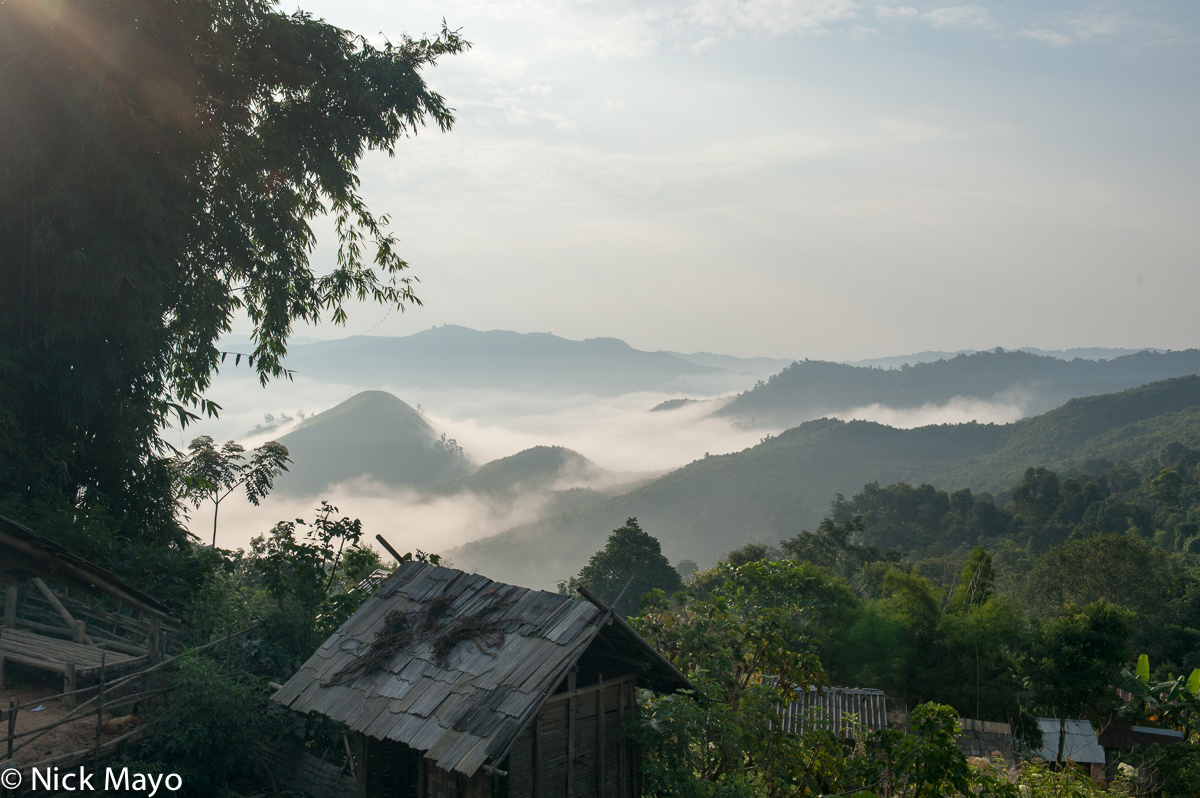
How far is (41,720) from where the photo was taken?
8648 millimetres

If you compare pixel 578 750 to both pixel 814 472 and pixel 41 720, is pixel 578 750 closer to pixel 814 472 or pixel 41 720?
pixel 41 720

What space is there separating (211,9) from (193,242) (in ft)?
13.1

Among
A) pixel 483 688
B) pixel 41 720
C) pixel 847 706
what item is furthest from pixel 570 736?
pixel 847 706

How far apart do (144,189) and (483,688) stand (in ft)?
32.8

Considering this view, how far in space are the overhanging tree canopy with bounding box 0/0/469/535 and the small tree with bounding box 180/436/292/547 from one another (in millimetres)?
3076

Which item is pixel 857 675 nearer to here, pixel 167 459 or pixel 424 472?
pixel 167 459

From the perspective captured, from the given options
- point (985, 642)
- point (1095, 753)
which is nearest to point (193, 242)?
point (985, 642)

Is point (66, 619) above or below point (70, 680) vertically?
above

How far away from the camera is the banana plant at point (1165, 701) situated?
1975 cm

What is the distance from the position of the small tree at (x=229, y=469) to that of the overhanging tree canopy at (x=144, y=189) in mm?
3076

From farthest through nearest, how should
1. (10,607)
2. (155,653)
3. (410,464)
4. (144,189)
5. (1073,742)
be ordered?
1. (410,464)
2. (1073,742)
3. (144,189)
4. (10,607)
5. (155,653)

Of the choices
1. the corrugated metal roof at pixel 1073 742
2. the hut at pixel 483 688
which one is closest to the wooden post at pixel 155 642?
the hut at pixel 483 688

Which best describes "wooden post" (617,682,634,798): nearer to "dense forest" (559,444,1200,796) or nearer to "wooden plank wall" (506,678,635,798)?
"wooden plank wall" (506,678,635,798)

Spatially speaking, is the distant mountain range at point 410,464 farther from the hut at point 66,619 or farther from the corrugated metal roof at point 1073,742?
the hut at point 66,619
